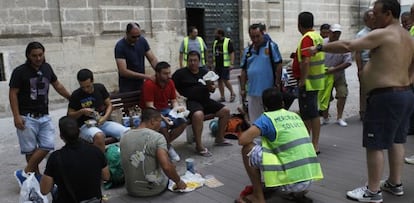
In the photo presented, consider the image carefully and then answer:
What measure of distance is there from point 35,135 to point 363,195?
127 inches

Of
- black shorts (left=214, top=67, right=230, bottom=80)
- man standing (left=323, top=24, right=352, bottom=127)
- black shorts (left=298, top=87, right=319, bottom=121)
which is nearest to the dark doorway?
black shorts (left=214, top=67, right=230, bottom=80)

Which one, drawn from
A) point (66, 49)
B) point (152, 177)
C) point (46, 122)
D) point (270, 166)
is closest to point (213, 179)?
point (152, 177)

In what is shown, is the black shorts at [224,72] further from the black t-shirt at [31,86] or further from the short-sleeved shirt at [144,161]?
the short-sleeved shirt at [144,161]

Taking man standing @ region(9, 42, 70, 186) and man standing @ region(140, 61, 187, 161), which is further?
man standing @ region(140, 61, 187, 161)

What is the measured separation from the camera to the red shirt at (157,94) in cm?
529

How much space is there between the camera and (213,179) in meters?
4.62

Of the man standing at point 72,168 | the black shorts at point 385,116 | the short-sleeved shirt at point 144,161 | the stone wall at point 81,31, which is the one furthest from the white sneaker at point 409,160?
the stone wall at point 81,31

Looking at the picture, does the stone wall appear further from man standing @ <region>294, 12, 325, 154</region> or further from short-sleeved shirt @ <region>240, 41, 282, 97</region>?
man standing @ <region>294, 12, 325, 154</region>

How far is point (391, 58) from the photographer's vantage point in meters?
3.57

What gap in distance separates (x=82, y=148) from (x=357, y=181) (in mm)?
2737

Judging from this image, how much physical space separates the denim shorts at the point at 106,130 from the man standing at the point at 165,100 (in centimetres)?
48

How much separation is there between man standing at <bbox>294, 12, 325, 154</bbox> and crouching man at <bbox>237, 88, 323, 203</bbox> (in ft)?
4.88

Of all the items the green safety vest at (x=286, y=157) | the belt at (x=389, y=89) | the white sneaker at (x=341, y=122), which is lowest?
the white sneaker at (x=341, y=122)

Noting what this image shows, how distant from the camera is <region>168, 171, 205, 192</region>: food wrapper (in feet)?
14.1
